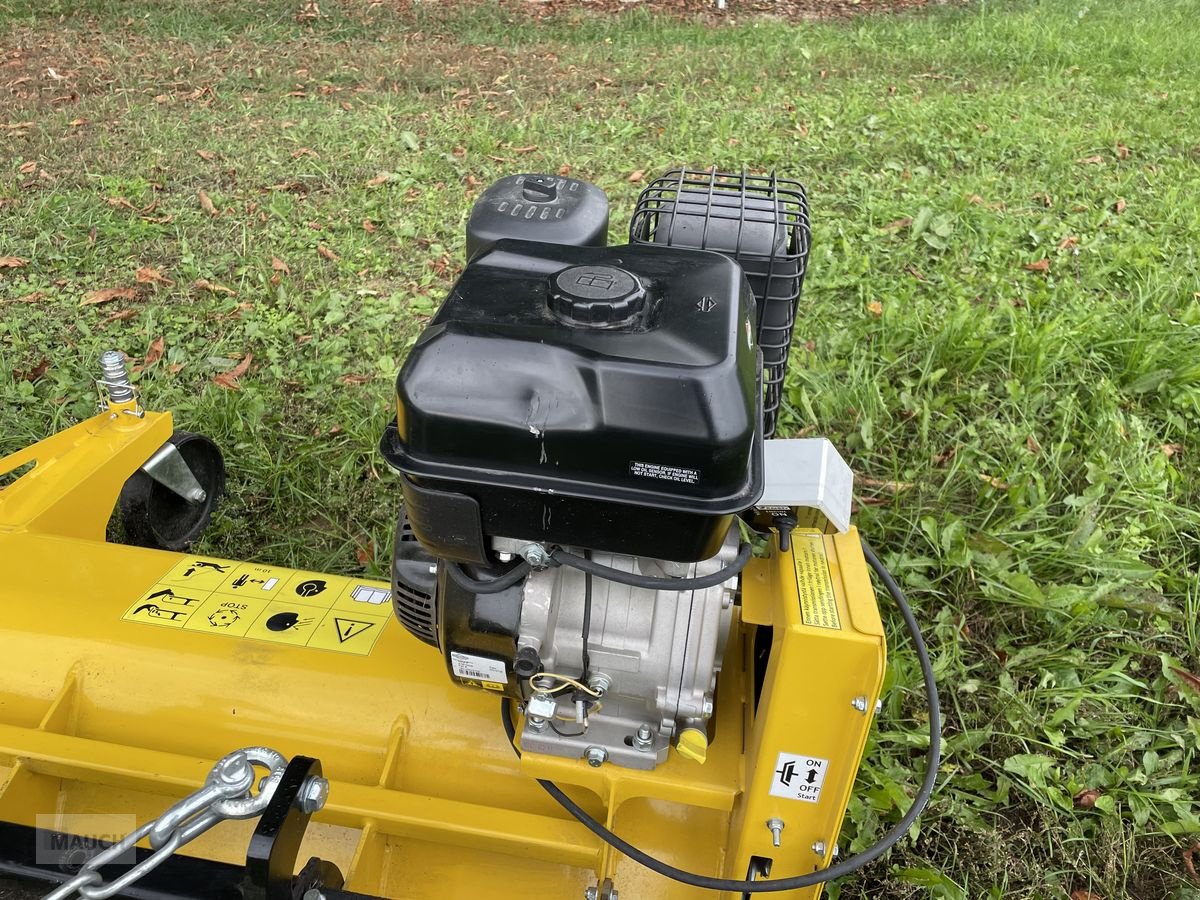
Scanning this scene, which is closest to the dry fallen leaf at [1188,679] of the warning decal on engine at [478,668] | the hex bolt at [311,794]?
the warning decal on engine at [478,668]

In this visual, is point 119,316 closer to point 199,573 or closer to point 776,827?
point 199,573

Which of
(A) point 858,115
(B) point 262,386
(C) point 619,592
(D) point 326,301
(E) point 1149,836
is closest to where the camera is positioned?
(C) point 619,592

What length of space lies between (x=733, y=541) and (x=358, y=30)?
6827 mm

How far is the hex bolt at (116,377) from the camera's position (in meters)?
2.12

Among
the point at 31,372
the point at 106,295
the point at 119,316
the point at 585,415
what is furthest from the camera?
the point at 106,295

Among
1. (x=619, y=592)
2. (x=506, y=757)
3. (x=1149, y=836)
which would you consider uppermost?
(x=619, y=592)

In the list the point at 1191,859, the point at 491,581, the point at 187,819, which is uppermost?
the point at 491,581

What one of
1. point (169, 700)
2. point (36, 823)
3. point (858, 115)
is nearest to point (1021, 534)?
point (169, 700)

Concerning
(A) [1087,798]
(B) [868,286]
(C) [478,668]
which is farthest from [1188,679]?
(B) [868,286]

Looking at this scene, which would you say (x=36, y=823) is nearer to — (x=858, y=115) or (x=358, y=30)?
(x=858, y=115)

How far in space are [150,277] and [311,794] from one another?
3114mm

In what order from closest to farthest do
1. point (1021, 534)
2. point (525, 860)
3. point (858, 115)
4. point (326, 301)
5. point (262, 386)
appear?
point (525, 860) → point (1021, 534) → point (262, 386) → point (326, 301) → point (858, 115)

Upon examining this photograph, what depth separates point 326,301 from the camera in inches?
144

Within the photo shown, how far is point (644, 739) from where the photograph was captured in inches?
56.9
